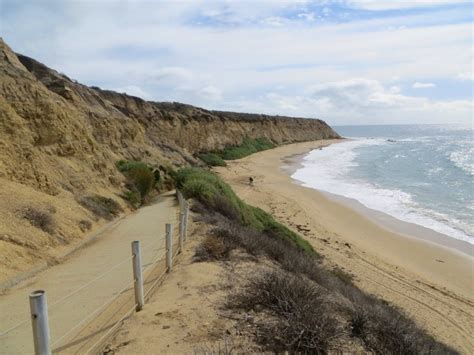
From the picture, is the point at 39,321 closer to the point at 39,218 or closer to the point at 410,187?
the point at 39,218

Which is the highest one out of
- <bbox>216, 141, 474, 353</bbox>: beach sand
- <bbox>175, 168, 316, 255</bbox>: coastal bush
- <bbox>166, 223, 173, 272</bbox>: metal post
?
<bbox>166, 223, 173, 272</bbox>: metal post

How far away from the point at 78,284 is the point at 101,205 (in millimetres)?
7076

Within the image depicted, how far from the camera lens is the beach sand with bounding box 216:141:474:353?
1097 centimetres

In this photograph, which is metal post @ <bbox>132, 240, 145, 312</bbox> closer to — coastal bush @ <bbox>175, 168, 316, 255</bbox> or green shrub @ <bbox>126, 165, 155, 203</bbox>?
coastal bush @ <bbox>175, 168, 316, 255</bbox>

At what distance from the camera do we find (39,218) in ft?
33.2

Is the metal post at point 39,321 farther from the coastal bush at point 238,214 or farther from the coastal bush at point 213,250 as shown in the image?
the coastal bush at point 238,214

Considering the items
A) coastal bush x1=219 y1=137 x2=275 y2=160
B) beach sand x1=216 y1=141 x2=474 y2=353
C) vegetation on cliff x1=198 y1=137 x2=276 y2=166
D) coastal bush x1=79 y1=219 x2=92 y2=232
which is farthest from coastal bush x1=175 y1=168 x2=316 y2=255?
coastal bush x1=219 y1=137 x2=275 y2=160

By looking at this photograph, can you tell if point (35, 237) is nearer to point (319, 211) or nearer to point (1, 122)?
point (1, 122)

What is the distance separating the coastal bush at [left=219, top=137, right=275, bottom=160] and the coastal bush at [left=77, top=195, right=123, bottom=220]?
122 ft

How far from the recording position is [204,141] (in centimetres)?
5184

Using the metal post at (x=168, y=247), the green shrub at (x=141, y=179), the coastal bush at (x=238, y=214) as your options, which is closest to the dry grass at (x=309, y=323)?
the metal post at (x=168, y=247)

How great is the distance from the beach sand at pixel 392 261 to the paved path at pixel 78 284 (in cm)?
680

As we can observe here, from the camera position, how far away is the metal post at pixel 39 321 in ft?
11.9

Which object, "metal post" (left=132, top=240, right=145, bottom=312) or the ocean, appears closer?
"metal post" (left=132, top=240, right=145, bottom=312)
